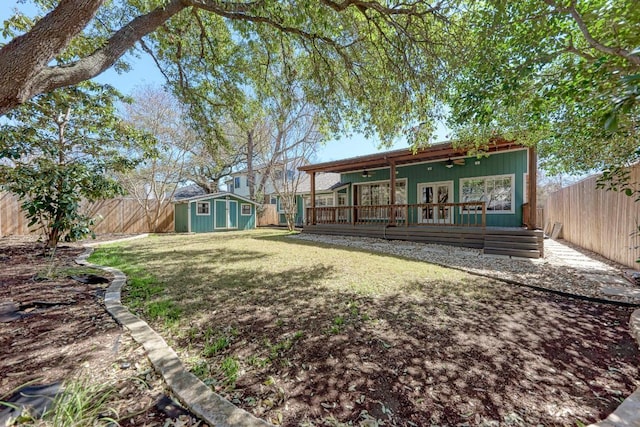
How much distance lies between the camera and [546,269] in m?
5.73

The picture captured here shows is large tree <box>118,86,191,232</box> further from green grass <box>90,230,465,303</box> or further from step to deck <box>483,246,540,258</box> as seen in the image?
step to deck <box>483,246,540,258</box>

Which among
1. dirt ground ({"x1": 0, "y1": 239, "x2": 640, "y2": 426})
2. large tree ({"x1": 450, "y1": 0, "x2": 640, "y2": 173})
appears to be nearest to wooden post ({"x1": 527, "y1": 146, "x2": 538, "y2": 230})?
large tree ({"x1": 450, "y1": 0, "x2": 640, "y2": 173})

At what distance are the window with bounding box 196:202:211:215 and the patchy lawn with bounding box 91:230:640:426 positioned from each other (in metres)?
13.3

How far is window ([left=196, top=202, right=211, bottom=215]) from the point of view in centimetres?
1706

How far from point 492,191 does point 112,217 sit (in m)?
18.3

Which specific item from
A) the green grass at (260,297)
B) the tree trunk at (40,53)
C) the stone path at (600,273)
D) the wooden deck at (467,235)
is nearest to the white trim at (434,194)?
the wooden deck at (467,235)

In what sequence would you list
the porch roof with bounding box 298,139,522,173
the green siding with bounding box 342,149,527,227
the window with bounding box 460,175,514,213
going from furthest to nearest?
the window with bounding box 460,175,514,213, the green siding with bounding box 342,149,527,227, the porch roof with bounding box 298,139,522,173

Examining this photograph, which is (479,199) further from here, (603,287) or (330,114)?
(330,114)

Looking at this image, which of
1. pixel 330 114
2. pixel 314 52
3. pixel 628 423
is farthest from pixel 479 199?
pixel 628 423

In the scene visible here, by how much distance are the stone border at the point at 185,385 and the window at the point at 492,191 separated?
37.1 ft

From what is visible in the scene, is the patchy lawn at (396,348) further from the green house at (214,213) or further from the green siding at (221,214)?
Result: the green siding at (221,214)

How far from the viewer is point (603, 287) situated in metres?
4.40

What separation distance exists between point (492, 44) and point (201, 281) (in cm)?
604

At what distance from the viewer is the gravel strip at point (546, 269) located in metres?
4.42
